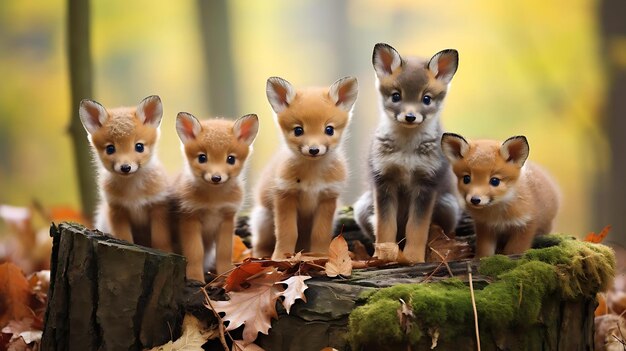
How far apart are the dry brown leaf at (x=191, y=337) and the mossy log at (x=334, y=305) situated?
0.15 feet

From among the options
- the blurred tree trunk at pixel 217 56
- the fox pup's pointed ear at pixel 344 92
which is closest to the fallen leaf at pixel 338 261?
the fox pup's pointed ear at pixel 344 92

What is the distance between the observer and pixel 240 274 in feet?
9.26

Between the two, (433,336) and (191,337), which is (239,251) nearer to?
(191,337)

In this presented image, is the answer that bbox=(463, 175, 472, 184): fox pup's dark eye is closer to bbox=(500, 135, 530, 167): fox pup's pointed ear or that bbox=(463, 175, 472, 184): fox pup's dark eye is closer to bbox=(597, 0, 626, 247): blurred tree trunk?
bbox=(500, 135, 530, 167): fox pup's pointed ear

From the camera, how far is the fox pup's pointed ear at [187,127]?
3.08 meters

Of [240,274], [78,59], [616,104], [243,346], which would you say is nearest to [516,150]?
[240,274]

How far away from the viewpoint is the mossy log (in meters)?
2.56

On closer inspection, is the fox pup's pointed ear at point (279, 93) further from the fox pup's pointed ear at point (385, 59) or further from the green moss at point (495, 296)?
the green moss at point (495, 296)

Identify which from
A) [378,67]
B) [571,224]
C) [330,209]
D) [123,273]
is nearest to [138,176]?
[123,273]

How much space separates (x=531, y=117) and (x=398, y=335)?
492 centimetres

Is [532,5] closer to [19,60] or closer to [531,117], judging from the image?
[531,117]

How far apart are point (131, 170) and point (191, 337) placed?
0.77 m

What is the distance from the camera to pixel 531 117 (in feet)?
22.7

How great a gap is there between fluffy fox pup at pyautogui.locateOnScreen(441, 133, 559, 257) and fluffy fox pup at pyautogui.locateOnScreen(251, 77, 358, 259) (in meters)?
0.52
